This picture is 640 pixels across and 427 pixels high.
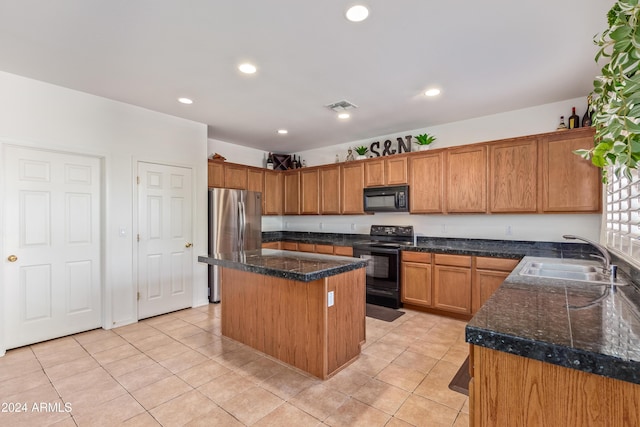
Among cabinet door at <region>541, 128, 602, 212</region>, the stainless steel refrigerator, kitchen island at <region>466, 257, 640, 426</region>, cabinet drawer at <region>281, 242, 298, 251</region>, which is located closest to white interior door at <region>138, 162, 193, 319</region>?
the stainless steel refrigerator

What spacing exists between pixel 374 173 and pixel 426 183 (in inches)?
33.9

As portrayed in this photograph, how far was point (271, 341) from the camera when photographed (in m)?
2.71

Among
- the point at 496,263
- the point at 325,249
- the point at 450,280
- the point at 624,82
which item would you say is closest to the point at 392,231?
the point at 325,249

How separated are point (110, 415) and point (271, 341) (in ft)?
4.01

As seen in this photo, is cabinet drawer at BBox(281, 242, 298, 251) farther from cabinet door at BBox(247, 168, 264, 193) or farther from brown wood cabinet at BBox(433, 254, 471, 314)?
brown wood cabinet at BBox(433, 254, 471, 314)

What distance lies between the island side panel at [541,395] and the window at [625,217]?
3.95ft

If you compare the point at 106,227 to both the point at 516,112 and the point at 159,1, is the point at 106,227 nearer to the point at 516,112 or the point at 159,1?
the point at 159,1

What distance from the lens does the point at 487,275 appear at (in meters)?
3.43

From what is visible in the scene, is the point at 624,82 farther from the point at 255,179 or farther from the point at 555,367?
the point at 255,179

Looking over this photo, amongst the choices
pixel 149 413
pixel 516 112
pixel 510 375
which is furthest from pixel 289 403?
pixel 516 112

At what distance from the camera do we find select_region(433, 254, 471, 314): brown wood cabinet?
142 inches

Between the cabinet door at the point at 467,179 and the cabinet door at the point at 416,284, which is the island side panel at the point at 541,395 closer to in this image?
the cabinet door at the point at 416,284

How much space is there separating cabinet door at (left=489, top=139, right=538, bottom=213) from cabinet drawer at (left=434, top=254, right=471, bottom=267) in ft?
2.37

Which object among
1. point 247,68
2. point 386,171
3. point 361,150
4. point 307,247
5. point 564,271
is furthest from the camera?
point 307,247
